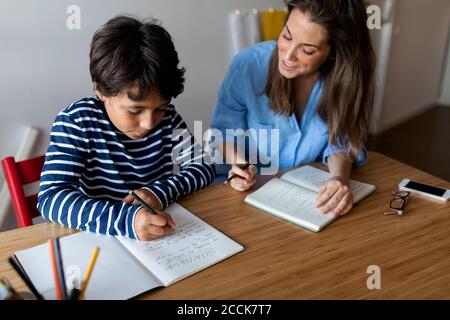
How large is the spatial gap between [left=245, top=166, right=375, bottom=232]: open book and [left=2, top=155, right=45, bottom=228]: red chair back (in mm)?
589

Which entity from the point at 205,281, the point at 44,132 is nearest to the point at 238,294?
the point at 205,281

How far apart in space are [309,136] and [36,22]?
1.12 m

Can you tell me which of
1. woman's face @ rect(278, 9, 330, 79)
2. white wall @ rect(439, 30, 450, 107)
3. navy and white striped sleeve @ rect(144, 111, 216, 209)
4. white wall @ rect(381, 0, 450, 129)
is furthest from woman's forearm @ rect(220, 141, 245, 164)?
white wall @ rect(439, 30, 450, 107)

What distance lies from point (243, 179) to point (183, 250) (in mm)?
361

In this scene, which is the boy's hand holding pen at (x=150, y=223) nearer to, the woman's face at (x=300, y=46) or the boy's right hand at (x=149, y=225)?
the boy's right hand at (x=149, y=225)

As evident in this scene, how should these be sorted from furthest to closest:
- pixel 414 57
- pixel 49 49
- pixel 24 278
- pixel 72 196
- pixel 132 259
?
1. pixel 414 57
2. pixel 49 49
3. pixel 72 196
4. pixel 132 259
5. pixel 24 278

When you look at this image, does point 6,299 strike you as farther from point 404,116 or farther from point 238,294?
point 404,116

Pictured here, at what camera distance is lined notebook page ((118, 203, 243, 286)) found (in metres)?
0.92

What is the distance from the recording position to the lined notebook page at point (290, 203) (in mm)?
1127

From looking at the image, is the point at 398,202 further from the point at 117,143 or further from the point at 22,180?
the point at 22,180

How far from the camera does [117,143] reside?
4.05ft

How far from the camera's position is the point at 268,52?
160 centimetres

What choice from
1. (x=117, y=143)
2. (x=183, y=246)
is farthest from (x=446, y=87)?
(x=183, y=246)

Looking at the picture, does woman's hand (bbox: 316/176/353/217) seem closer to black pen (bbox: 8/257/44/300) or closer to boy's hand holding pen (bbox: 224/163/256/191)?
boy's hand holding pen (bbox: 224/163/256/191)
